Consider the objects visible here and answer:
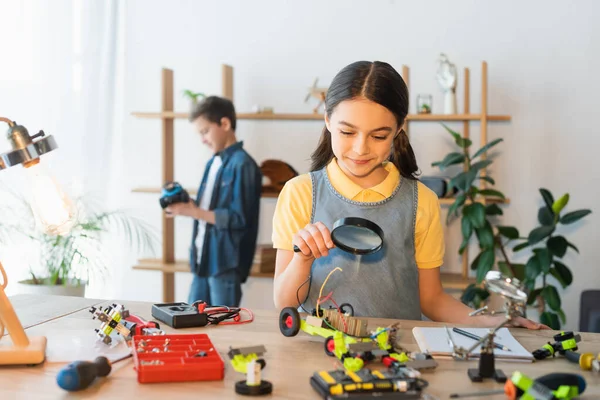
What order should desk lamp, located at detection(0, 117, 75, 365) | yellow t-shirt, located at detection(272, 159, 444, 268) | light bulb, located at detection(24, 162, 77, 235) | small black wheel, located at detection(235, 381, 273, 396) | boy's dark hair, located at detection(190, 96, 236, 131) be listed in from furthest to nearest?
boy's dark hair, located at detection(190, 96, 236, 131), yellow t-shirt, located at detection(272, 159, 444, 268), light bulb, located at detection(24, 162, 77, 235), desk lamp, located at detection(0, 117, 75, 365), small black wheel, located at detection(235, 381, 273, 396)

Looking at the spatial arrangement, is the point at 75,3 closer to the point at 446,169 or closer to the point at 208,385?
the point at 446,169

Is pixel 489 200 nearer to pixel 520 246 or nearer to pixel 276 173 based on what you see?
pixel 520 246

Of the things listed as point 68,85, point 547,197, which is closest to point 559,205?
point 547,197

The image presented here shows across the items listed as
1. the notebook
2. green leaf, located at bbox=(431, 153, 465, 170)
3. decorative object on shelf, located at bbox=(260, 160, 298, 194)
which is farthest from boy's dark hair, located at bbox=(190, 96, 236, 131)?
the notebook

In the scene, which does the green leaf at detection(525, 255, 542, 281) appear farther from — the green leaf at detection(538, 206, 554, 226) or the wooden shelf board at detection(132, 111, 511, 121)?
the wooden shelf board at detection(132, 111, 511, 121)

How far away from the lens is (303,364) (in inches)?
47.0

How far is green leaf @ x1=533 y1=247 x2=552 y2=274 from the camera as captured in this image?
12.0 feet

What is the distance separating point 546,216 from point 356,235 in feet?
8.88

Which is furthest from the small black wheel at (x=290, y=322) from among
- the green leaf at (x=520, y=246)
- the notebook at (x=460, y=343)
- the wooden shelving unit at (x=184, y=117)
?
the green leaf at (x=520, y=246)

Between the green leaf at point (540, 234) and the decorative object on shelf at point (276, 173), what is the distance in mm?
1393

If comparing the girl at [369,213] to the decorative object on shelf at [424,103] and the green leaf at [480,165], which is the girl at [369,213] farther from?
the decorative object on shelf at [424,103]

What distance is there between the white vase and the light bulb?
7.50 feet

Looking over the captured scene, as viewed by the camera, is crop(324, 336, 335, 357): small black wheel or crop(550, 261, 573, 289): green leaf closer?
crop(324, 336, 335, 357): small black wheel

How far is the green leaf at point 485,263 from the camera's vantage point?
374 centimetres
